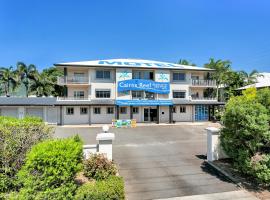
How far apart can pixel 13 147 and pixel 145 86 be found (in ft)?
85.4

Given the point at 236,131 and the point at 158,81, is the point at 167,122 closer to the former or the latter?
the point at 158,81

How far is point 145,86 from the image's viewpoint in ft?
108

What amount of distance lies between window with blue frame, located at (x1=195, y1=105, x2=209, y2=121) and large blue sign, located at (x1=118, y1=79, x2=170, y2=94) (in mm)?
6042

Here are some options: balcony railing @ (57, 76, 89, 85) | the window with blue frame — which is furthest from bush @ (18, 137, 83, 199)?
the window with blue frame

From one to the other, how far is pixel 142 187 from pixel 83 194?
2.75 m

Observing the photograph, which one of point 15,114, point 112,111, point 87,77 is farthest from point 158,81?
point 15,114

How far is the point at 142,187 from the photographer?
8812 millimetres

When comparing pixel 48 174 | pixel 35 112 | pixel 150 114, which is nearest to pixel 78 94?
pixel 35 112

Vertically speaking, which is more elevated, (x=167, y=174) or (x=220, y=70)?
(x=220, y=70)

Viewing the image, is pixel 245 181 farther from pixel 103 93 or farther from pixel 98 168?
pixel 103 93

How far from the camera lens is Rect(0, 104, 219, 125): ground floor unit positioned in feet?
104

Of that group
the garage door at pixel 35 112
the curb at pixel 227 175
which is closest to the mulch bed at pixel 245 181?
the curb at pixel 227 175

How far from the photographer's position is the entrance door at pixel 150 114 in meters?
34.2

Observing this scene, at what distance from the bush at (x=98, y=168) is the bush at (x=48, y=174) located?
2.00 metres
